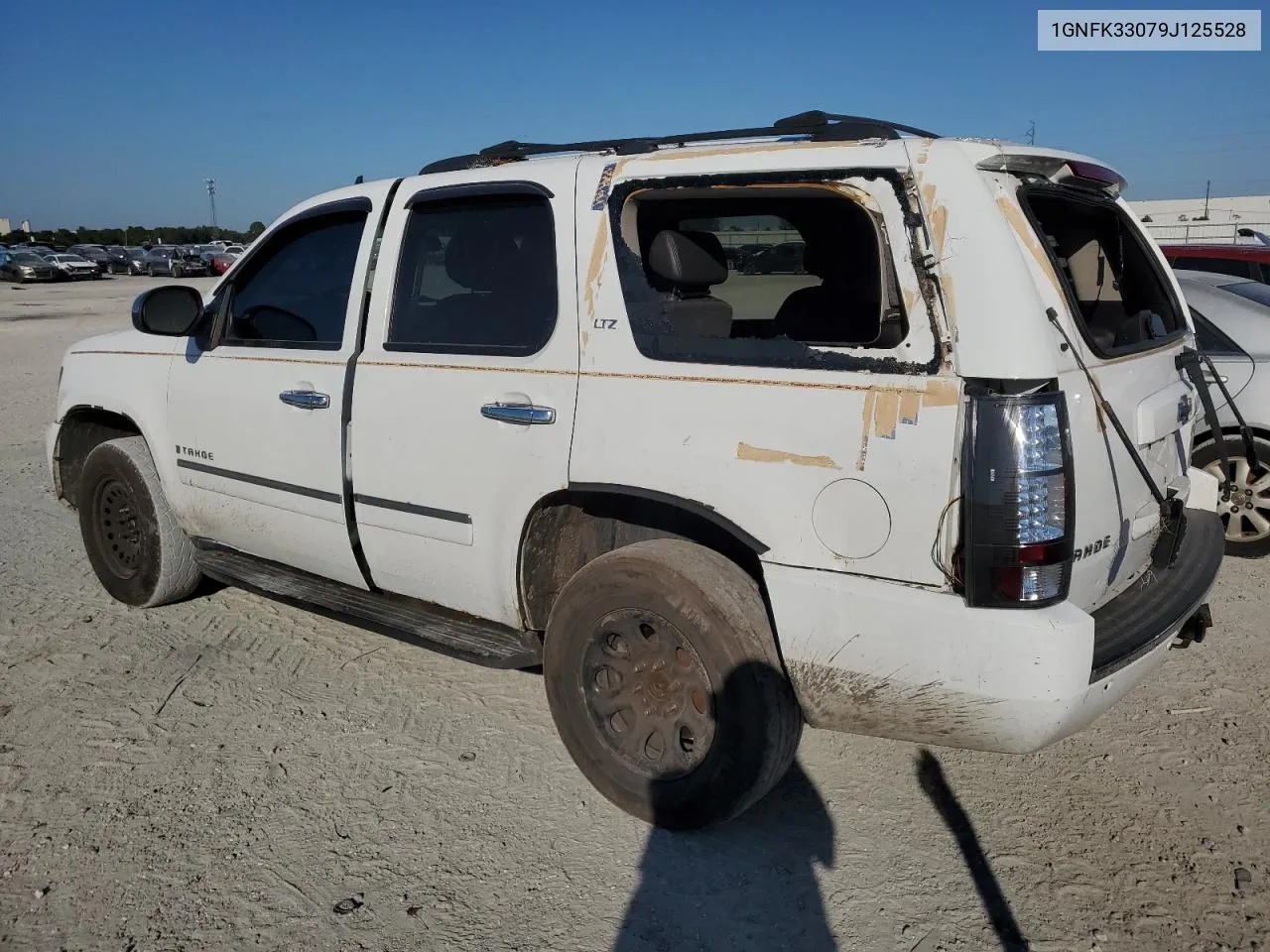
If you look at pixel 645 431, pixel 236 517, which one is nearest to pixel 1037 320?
pixel 645 431

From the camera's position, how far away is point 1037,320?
97.7 inches

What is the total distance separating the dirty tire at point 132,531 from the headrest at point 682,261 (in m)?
2.88

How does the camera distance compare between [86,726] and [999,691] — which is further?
[86,726]

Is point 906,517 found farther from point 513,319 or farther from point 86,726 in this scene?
point 86,726

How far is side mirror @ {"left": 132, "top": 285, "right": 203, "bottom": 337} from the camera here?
13.9ft

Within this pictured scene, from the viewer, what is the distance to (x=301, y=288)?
13.8 ft

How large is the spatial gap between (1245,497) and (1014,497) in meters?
3.99

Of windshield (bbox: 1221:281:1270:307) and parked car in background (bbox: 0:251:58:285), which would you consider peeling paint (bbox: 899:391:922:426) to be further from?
parked car in background (bbox: 0:251:58:285)

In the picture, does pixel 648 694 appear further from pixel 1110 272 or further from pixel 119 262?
pixel 119 262

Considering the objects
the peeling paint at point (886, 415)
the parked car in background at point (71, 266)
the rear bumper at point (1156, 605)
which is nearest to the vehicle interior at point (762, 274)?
the peeling paint at point (886, 415)

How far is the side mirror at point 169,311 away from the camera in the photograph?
4.24 metres

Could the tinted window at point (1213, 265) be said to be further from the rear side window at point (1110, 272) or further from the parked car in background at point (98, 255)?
the parked car in background at point (98, 255)

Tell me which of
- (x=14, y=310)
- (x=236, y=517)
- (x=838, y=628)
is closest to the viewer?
(x=838, y=628)

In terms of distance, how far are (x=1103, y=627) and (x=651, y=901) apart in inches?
59.2
